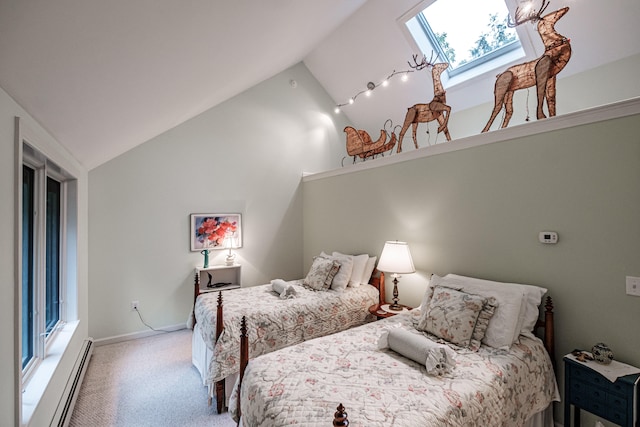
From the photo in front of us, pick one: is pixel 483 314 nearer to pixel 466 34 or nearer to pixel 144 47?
pixel 144 47

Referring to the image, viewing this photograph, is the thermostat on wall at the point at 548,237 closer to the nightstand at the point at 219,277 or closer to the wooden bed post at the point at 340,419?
the wooden bed post at the point at 340,419

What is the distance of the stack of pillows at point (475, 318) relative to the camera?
1.98 m

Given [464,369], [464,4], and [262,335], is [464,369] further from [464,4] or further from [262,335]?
[464,4]

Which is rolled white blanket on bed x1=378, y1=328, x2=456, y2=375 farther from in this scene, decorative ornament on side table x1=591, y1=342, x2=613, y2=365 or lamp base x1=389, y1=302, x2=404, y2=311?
lamp base x1=389, y1=302, x2=404, y2=311

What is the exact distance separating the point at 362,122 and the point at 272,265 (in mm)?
3130

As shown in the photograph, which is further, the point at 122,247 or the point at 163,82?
the point at 122,247

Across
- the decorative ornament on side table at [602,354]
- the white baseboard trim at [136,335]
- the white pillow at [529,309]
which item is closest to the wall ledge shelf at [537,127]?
the white pillow at [529,309]

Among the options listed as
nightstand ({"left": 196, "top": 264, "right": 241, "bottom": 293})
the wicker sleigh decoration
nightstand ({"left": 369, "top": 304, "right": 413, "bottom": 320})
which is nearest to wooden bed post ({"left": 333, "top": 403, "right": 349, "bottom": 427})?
nightstand ({"left": 369, "top": 304, "right": 413, "bottom": 320})

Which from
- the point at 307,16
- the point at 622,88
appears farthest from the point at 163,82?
the point at 622,88

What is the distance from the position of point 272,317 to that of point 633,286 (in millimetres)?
2616

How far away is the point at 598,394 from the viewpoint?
5.81 feet

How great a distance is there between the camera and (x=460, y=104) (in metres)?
4.35

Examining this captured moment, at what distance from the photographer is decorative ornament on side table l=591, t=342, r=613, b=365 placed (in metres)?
1.84

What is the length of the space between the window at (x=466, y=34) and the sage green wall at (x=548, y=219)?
190 cm
